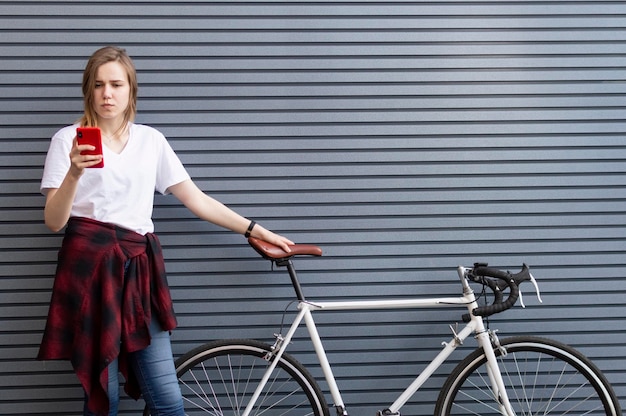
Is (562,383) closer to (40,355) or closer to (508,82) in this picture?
(508,82)

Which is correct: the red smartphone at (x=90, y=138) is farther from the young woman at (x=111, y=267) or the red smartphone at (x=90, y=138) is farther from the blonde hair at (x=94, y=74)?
the blonde hair at (x=94, y=74)

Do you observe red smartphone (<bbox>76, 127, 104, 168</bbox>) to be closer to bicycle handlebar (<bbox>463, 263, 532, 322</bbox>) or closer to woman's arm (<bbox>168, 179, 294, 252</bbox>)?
woman's arm (<bbox>168, 179, 294, 252</bbox>)

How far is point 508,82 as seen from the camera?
12.7ft

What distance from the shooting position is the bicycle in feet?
11.3

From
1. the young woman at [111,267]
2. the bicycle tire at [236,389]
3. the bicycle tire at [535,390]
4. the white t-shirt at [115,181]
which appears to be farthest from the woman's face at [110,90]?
the bicycle tire at [535,390]

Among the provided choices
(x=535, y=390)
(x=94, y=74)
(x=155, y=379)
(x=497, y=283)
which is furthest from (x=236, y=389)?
(x=94, y=74)

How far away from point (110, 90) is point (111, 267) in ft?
2.64

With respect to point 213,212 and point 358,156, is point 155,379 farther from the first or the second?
point 358,156

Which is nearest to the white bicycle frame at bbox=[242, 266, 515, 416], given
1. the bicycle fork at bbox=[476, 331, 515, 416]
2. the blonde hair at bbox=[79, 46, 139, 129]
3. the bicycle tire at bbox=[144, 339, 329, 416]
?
the bicycle fork at bbox=[476, 331, 515, 416]

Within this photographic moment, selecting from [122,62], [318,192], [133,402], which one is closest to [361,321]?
[318,192]

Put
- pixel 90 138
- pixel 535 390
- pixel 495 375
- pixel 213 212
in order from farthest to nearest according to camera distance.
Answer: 1. pixel 535 390
2. pixel 213 212
3. pixel 495 375
4. pixel 90 138

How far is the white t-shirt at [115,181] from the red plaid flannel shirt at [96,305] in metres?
0.06

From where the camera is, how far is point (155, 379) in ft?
10.7

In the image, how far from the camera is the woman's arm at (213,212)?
3.52m
